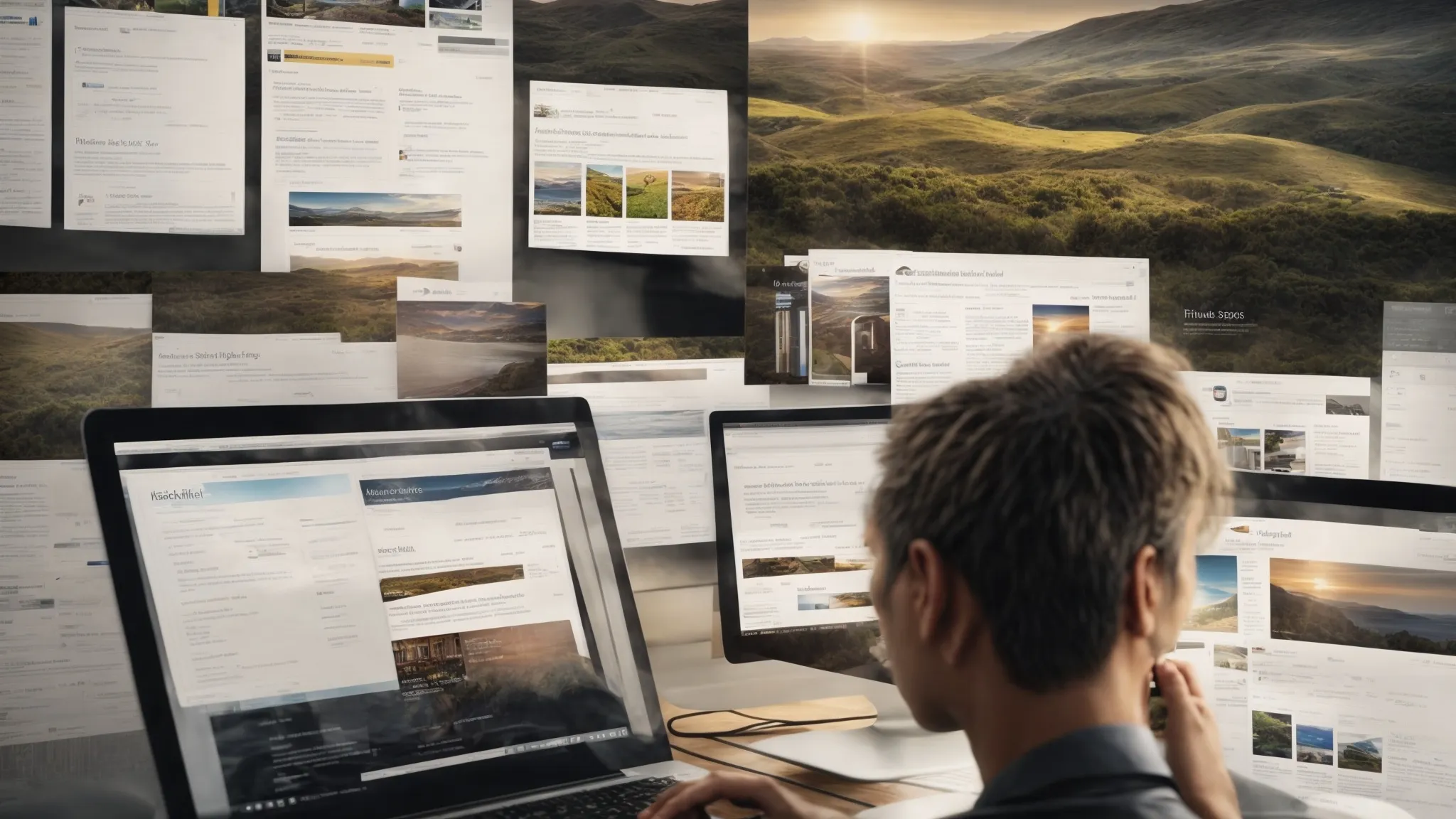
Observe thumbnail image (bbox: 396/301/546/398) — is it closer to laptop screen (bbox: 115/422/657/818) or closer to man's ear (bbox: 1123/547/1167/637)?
laptop screen (bbox: 115/422/657/818)

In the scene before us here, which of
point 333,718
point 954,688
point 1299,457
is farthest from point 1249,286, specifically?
point 333,718

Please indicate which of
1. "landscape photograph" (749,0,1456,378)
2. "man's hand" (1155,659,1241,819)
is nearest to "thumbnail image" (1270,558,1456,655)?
"man's hand" (1155,659,1241,819)

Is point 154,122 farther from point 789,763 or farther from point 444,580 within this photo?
point 789,763

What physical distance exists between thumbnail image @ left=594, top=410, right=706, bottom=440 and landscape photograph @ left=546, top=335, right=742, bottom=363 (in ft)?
0.25

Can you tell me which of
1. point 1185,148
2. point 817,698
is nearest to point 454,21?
point 817,698

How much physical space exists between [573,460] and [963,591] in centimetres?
50

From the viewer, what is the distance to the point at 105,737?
1317mm

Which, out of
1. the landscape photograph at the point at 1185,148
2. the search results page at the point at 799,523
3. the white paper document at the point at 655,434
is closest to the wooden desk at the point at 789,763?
the search results page at the point at 799,523

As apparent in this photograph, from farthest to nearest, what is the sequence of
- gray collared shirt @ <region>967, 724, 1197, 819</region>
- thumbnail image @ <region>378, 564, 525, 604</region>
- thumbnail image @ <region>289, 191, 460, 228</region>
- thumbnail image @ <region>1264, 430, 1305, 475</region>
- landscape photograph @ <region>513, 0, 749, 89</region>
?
1. thumbnail image @ <region>1264, 430, 1305, 475</region>
2. landscape photograph @ <region>513, 0, 749, 89</region>
3. thumbnail image @ <region>289, 191, 460, 228</region>
4. thumbnail image @ <region>378, 564, 525, 604</region>
5. gray collared shirt @ <region>967, 724, 1197, 819</region>

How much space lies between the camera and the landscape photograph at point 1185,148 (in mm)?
1854

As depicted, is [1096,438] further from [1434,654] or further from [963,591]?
[1434,654]

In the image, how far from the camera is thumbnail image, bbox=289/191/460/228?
1.38 meters

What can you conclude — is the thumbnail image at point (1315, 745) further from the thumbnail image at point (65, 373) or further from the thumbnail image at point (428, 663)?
the thumbnail image at point (65, 373)

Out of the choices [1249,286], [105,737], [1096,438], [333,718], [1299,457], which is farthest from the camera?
[1249,286]
